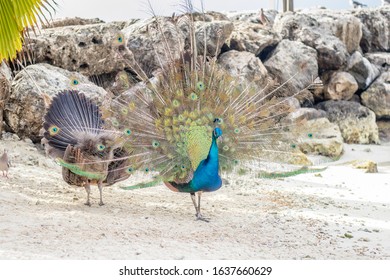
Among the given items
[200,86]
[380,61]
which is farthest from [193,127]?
[380,61]

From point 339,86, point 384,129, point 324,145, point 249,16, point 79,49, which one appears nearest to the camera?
point 79,49

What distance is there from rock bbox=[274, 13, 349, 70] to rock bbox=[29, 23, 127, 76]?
7130mm

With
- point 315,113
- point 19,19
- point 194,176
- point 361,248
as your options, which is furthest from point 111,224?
point 315,113

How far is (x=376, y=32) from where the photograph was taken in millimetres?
18281

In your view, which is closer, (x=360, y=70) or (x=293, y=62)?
(x=293, y=62)

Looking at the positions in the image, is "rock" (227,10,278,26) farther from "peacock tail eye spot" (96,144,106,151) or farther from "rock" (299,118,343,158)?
A: "peacock tail eye spot" (96,144,106,151)

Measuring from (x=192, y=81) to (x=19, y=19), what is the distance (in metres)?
1.85

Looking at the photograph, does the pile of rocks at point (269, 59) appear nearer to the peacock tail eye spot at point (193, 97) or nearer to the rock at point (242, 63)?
the rock at point (242, 63)

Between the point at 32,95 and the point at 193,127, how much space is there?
4.12 m

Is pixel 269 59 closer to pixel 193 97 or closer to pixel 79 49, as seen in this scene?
pixel 79 49

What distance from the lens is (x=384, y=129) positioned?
1619 centimetres

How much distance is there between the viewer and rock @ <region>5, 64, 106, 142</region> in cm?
817

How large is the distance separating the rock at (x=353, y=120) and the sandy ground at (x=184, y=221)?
6.40 meters

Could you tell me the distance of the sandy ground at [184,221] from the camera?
163 inches
